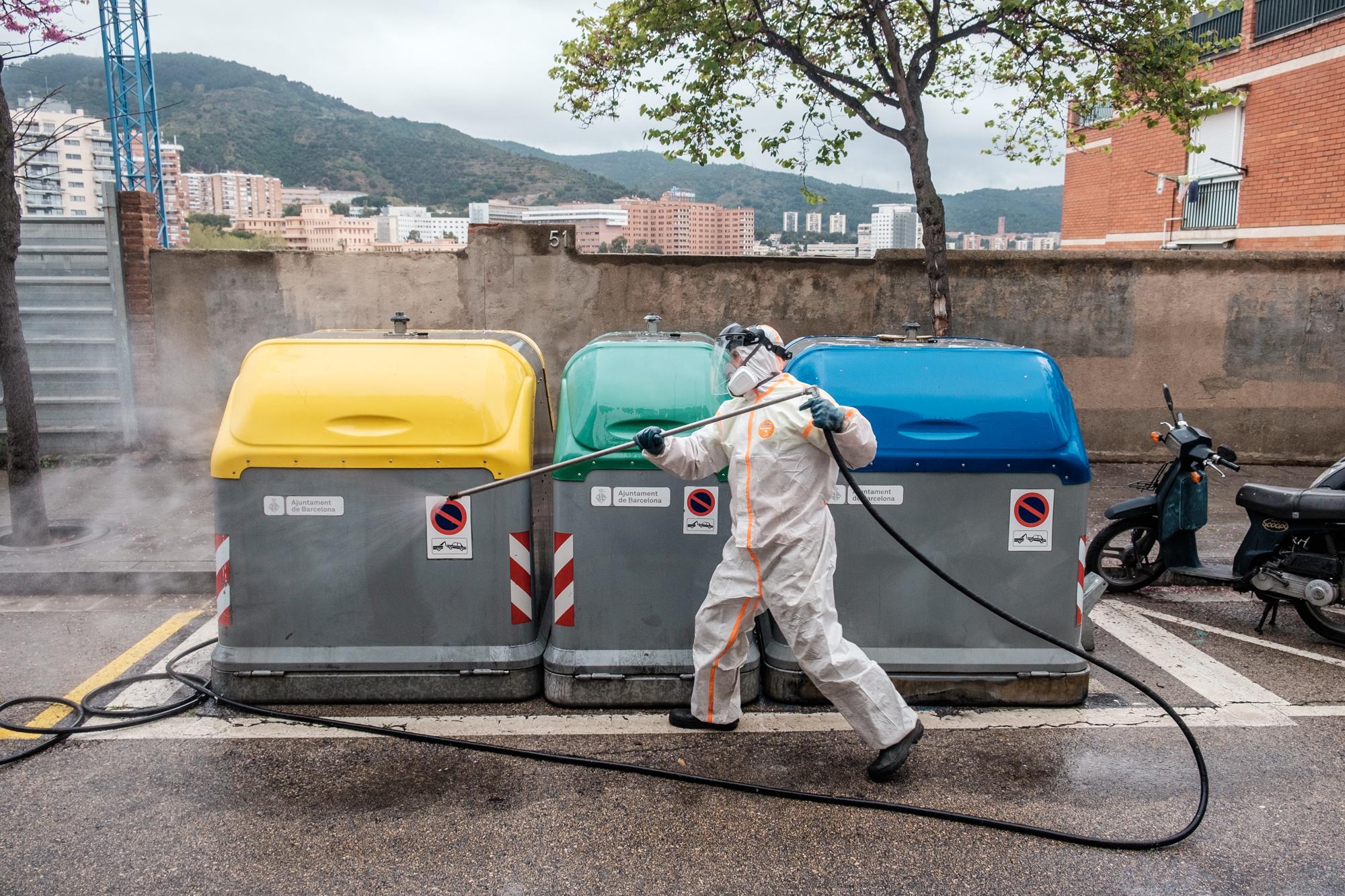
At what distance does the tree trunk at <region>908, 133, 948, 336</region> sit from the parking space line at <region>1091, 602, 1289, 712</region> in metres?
3.24

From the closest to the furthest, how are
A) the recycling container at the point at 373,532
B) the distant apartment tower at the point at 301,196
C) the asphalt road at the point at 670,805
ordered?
the asphalt road at the point at 670,805
the recycling container at the point at 373,532
the distant apartment tower at the point at 301,196

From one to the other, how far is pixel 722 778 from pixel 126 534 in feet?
17.7

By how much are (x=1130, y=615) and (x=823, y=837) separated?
133 inches

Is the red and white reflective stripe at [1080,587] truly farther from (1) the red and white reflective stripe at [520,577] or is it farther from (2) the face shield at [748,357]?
(1) the red and white reflective stripe at [520,577]

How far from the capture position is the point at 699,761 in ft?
13.1

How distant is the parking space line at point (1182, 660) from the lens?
4.71 metres

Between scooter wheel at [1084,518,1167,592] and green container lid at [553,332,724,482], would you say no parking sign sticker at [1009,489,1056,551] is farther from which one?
scooter wheel at [1084,518,1167,592]

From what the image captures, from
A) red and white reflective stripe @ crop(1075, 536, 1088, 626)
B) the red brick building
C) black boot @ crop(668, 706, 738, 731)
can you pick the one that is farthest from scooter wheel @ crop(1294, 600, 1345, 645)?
the red brick building

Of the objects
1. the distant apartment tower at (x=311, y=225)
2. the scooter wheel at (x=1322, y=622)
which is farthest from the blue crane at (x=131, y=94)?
the scooter wheel at (x=1322, y=622)

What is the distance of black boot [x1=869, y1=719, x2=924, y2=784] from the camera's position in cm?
379

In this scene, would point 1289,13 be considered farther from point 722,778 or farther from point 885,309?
point 722,778

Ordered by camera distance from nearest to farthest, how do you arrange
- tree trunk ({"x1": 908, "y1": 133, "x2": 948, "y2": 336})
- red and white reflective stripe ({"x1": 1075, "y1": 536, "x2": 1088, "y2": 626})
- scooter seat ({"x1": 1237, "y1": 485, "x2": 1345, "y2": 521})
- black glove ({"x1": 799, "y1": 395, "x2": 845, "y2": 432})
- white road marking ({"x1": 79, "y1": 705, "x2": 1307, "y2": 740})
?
black glove ({"x1": 799, "y1": 395, "x2": 845, "y2": 432})
white road marking ({"x1": 79, "y1": 705, "x2": 1307, "y2": 740})
red and white reflective stripe ({"x1": 1075, "y1": 536, "x2": 1088, "y2": 626})
scooter seat ({"x1": 1237, "y1": 485, "x2": 1345, "y2": 521})
tree trunk ({"x1": 908, "y1": 133, "x2": 948, "y2": 336})

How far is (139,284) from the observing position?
9.19 m

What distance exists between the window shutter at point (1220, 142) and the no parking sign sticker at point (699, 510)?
18878 mm
